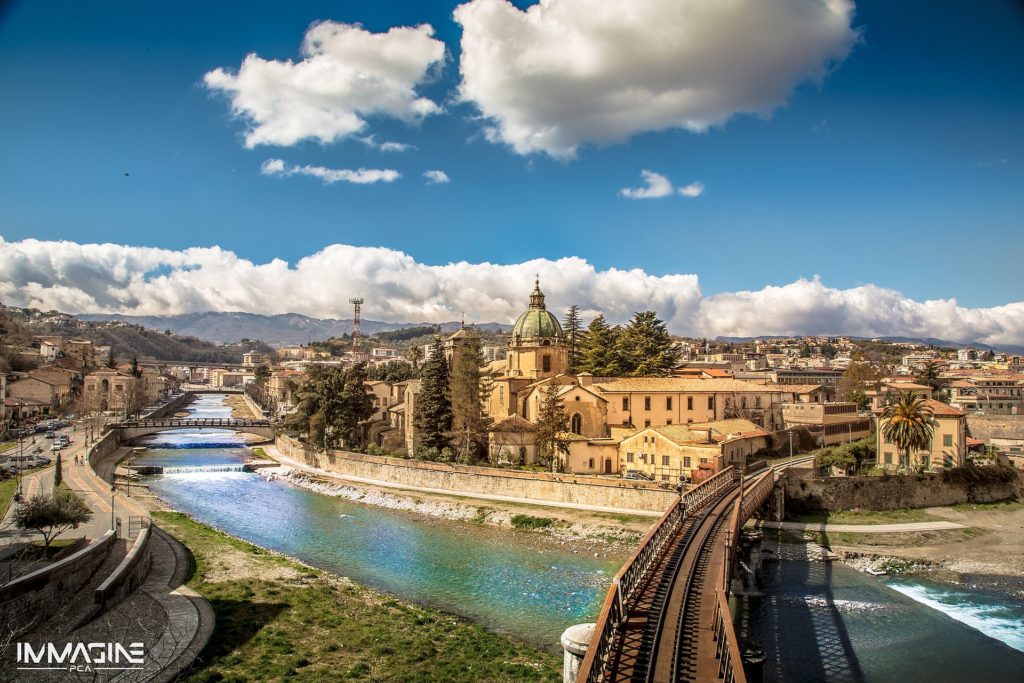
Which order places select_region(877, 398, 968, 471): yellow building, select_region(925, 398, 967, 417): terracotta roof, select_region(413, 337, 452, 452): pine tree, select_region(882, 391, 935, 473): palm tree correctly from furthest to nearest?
select_region(413, 337, 452, 452): pine tree → select_region(925, 398, 967, 417): terracotta roof → select_region(877, 398, 968, 471): yellow building → select_region(882, 391, 935, 473): palm tree

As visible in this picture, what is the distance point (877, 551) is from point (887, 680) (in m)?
13.9

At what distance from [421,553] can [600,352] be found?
113ft

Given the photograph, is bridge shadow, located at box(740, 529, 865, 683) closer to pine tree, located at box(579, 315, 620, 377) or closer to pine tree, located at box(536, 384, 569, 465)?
pine tree, located at box(536, 384, 569, 465)

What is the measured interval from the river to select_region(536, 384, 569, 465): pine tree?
31.5ft

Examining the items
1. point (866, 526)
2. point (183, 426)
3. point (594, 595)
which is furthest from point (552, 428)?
point (183, 426)

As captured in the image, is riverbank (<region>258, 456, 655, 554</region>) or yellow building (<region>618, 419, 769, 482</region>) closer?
riverbank (<region>258, 456, 655, 554</region>)

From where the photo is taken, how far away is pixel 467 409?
169 feet

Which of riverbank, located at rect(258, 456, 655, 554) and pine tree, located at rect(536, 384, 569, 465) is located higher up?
pine tree, located at rect(536, 384, 569, 465)

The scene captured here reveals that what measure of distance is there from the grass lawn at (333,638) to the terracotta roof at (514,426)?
2284 cm

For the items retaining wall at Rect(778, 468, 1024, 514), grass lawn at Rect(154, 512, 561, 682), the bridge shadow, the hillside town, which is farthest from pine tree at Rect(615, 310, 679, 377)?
grass lawn at Rect(154, 512, 561, 682)

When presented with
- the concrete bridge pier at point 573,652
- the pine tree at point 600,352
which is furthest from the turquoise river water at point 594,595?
the pine tree at point 600,352

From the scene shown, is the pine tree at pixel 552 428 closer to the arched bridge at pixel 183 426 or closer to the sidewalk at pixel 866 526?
the sidewalk at pixel 866 526

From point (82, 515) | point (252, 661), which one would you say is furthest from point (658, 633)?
point (82, 515)

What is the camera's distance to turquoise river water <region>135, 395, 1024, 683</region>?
20.9 m
